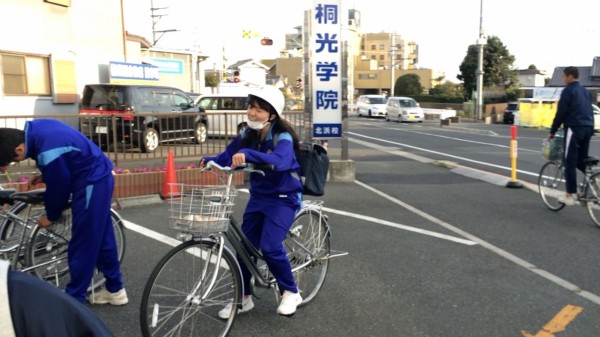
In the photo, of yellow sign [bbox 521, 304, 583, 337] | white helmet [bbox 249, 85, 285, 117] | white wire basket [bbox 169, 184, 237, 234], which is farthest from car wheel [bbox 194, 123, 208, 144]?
Answer: yellow sign [bbox 521, 304, 583, 337]

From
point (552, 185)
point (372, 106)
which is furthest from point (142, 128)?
point (372, 106)

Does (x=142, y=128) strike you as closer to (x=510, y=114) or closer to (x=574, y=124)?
(x=574, y=124)

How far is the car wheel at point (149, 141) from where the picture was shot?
869 cm

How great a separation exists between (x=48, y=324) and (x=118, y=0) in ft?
59.4

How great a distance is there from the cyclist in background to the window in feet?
43.4

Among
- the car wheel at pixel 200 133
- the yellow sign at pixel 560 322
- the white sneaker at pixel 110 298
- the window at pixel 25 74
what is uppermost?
the window at pixel 25 74

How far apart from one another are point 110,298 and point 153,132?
5.63 metres

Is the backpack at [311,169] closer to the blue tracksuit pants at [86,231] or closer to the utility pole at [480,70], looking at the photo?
the blue tracksuit pants at [86,231]

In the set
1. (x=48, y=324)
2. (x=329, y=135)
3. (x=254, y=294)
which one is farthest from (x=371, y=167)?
(x=48, y=324)

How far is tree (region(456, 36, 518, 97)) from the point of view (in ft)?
159

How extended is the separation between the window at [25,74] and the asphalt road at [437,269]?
8.85m

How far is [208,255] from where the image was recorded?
3.15m

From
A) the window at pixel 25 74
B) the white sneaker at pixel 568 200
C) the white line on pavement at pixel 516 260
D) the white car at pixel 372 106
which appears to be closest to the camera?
the white line on pavement at pixel 516 260

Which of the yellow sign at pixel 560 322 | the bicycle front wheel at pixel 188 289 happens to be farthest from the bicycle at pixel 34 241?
the yellow sign at pixel 560 322
